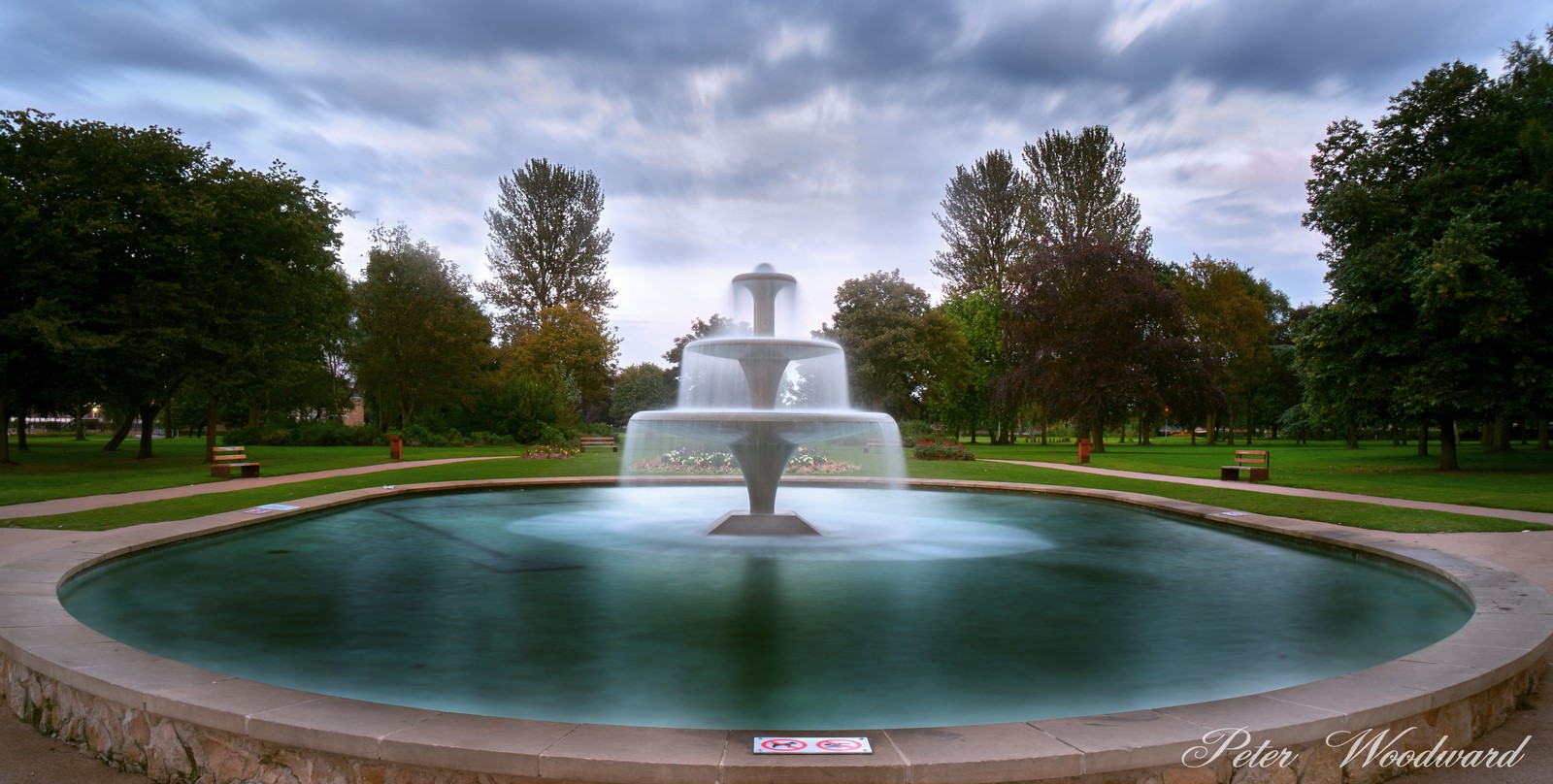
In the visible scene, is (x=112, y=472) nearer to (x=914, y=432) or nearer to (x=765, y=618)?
(x=765, y=618)

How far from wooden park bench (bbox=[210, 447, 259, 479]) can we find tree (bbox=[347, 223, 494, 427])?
931 inches

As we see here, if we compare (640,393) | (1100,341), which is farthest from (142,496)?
(640,393)

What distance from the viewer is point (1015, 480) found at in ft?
64.5

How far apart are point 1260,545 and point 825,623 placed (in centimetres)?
709

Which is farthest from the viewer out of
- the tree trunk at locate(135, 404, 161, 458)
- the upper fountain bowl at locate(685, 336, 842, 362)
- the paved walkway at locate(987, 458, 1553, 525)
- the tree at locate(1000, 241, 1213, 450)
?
the tree at locate(1000, 241, 1213, 450)

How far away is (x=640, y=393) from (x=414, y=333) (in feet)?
135

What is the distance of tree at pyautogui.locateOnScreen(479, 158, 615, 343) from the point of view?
59656mm

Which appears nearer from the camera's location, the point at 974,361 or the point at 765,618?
the point at 765,618

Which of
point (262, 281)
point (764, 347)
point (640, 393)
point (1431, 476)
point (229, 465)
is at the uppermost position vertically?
point (262, 281)

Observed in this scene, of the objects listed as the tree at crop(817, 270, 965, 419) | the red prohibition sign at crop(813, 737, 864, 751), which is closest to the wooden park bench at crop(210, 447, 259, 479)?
the red prohibition sign at crop(813, 737, 864, 751)

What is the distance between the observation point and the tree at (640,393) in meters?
84.0

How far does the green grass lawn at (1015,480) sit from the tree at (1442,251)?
97.7 inches

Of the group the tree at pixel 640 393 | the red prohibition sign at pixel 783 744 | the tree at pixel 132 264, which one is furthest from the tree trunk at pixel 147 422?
the tree at pixel 640 393

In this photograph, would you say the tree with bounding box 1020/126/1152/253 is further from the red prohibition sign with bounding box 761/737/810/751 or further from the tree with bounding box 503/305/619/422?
the red prohibition sign with bounding box 761/737/810/751
